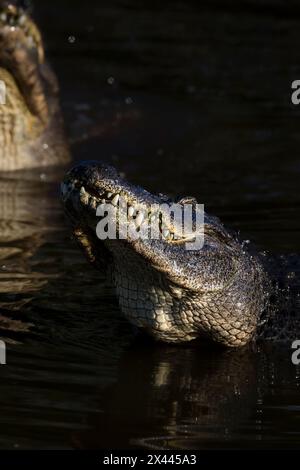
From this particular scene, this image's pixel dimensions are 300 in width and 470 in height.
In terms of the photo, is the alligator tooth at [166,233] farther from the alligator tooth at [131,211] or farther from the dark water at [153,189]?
the dark water at [153,189]

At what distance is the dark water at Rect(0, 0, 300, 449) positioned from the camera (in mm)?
5668

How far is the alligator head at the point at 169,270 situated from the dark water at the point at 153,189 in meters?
0.19

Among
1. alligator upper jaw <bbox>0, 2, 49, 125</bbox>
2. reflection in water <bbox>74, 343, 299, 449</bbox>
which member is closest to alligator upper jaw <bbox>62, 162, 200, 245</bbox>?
reflection in water <bbox>74, 343, 299, 449</bbox>

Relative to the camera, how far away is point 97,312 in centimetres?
701

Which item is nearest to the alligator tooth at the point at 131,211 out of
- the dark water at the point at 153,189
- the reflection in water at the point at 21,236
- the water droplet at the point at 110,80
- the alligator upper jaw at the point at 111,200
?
the alligator upper jaw at the point at 111,200

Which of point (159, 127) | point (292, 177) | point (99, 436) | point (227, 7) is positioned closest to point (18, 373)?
point (99, 436)

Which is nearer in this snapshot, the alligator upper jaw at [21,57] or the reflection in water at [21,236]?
the reflection in water at [21,236]

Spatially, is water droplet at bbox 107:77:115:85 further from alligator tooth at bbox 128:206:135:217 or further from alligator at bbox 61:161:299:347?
alligator tooth at bbox 128:206:135:217

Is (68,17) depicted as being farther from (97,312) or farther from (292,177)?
(97,312)

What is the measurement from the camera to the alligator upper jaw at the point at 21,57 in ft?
34.5

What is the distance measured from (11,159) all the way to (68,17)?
5446 mm

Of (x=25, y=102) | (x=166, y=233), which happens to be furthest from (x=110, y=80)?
(x=166, y=233)

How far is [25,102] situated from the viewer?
36.4 ft

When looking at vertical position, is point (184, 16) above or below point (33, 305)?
above
